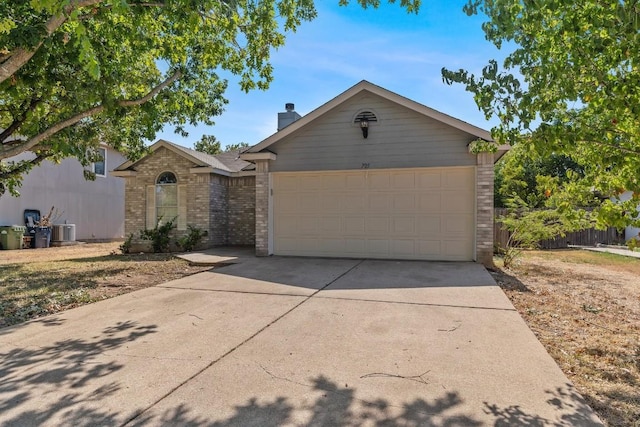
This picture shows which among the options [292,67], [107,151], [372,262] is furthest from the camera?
[107,151]

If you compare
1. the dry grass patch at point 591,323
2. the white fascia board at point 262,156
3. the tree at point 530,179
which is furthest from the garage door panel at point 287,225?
the tree at point 530,179

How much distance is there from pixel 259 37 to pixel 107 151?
13883 mm

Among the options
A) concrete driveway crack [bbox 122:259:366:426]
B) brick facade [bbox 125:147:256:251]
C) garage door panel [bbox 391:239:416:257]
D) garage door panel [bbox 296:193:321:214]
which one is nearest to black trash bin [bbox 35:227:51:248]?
brick facade [bbox 125:147:256:251]

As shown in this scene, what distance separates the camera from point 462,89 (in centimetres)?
366

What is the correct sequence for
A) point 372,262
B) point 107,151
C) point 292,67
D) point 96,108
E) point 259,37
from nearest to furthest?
point 96,108 < point 259,37 < point 372,262 < point 292,67 < point 107,151

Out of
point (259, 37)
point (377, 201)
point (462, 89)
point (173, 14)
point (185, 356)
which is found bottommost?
point (185, 356)

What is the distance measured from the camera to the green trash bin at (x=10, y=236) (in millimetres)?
14945

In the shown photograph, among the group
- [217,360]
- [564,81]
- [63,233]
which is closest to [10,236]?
[63,233]

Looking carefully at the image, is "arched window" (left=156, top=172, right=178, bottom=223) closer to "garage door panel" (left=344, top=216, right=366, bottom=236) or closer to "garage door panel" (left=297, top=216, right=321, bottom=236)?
"garage door panel" (left=297, top=216, right=321, bottom=236)

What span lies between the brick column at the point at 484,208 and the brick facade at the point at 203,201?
792 cm

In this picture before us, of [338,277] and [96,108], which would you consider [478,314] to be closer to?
[338,277]

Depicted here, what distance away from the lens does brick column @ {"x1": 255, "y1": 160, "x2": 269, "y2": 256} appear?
35.0ft

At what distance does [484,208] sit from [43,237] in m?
17.1

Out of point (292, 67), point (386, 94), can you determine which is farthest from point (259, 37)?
point (386, 94)
